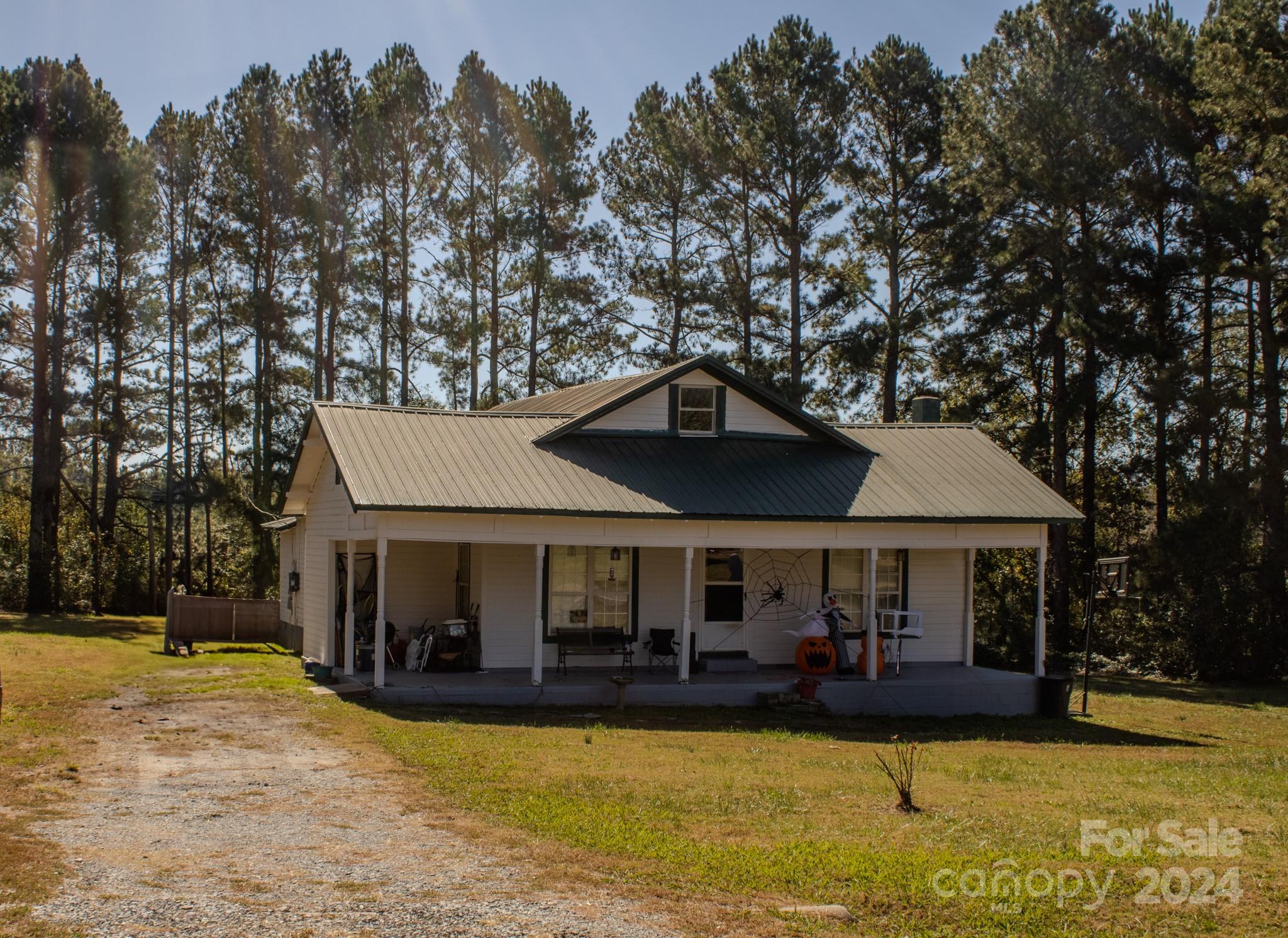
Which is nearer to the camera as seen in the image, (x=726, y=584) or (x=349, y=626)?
(x=349, y=626)

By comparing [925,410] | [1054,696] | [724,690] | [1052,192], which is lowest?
[1054,696]

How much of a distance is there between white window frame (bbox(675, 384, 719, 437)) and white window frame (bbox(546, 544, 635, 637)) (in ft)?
8.52

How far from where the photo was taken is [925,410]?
78.6 feet

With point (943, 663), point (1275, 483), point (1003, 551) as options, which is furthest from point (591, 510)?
point (1003, 551)

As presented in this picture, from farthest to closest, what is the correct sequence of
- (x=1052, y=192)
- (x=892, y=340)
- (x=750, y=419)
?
(x=892, y=340), (x=1052, y=192), (x=750, y=419)

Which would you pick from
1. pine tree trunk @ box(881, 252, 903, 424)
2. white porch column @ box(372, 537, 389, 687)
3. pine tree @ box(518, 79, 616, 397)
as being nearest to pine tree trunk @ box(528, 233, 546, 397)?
pine tree @ box(518, 79, 616, 397)

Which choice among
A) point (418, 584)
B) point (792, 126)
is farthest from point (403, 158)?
point (418, 584)

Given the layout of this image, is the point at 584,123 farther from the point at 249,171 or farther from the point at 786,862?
the point at 786,862

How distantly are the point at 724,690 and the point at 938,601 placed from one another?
5287mm

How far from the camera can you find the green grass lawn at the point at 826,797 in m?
6.66

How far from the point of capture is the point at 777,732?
14.4 meters

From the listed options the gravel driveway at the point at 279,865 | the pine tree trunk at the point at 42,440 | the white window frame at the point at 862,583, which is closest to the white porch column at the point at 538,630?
the gravel driveway at the point at 279,865

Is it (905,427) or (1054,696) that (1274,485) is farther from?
(1054,696)

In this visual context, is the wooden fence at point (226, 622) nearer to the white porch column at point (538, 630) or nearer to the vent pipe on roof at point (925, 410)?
the white porch column at point (538, 630)
